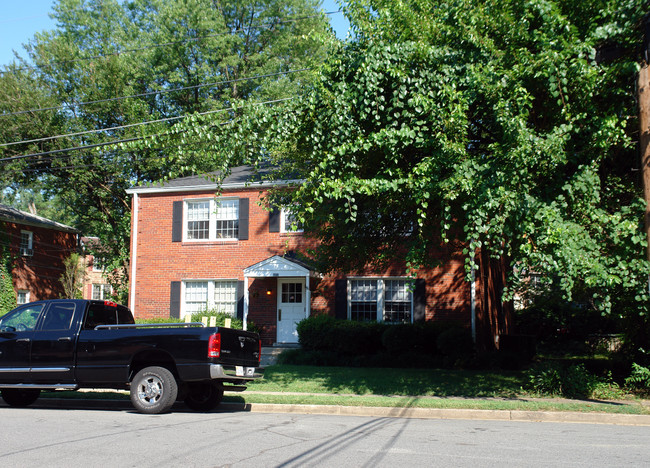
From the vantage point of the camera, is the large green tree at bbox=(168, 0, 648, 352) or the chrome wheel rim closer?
the large green tree at bbox=(168, 0, 648, 352)

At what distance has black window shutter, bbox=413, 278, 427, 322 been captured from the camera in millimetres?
18938

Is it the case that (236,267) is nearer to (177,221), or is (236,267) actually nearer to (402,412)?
(177,221)

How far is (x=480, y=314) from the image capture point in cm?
1864

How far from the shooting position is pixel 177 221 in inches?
849

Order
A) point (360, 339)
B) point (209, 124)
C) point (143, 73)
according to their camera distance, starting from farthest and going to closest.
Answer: point (143, 73) < point (360, 339) < point (209, 124)

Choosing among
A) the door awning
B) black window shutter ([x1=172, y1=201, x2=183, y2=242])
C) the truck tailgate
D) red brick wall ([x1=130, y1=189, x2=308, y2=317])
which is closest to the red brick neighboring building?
red brick wall ([x1=130, y1=189, x2=308, y2=317])

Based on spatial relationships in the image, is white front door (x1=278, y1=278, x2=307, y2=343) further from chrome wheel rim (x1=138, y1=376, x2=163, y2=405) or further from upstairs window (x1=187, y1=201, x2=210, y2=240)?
chrome wheel rim (x1=138, y1=376, x2=163, y2=405)

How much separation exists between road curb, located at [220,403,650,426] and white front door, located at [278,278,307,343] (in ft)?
30.9

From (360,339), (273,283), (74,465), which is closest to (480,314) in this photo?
(360,339)

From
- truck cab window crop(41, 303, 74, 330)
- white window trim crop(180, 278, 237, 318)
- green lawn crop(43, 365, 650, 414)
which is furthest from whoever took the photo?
white window trim crop(180, 278, 237, 318)

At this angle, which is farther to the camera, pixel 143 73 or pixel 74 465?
pixel 143 73

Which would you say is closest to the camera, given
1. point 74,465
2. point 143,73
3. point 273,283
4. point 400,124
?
point 74,465

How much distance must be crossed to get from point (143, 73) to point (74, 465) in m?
29.8

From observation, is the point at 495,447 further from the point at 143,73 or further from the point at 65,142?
the point at 143,73
